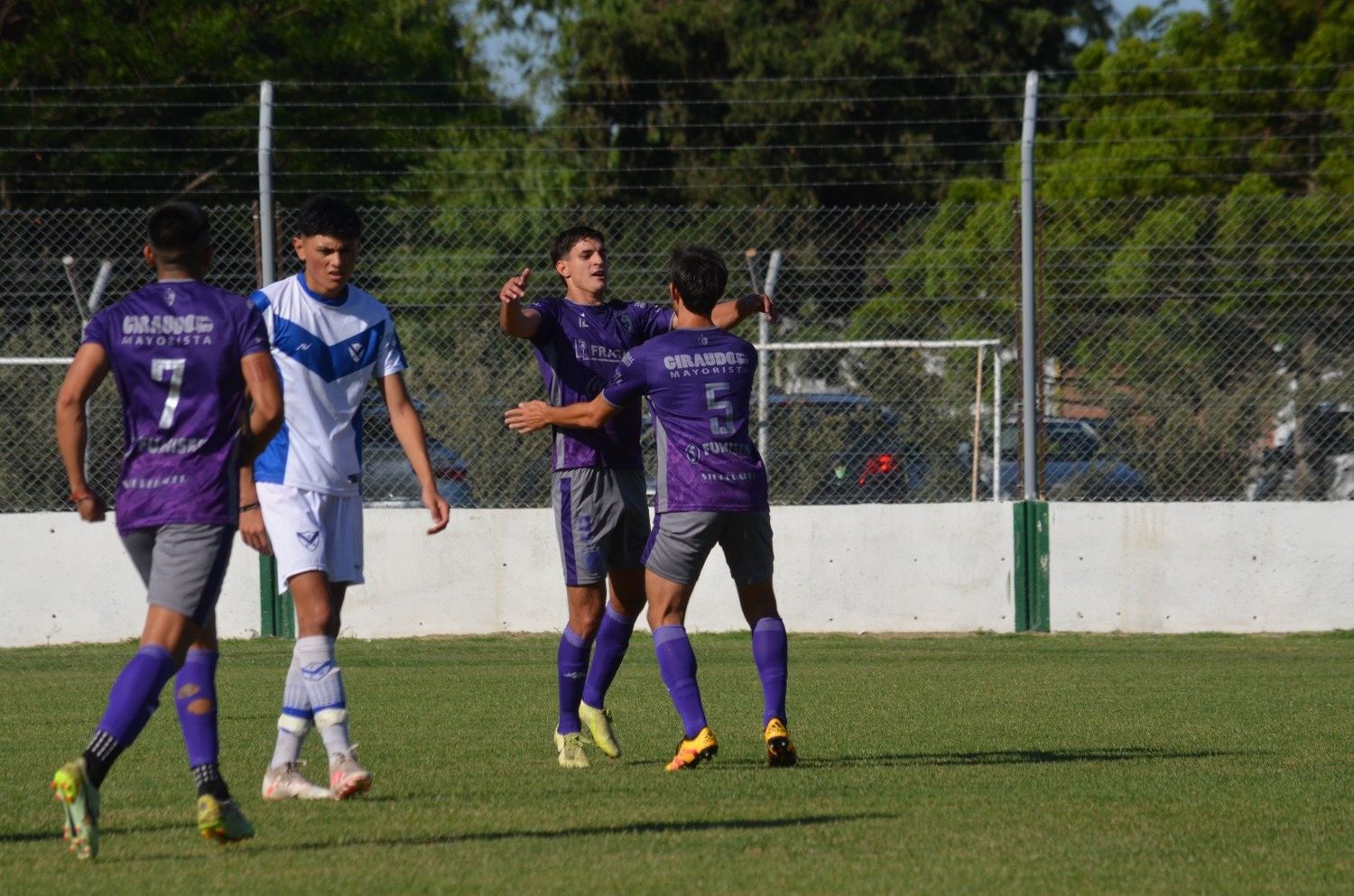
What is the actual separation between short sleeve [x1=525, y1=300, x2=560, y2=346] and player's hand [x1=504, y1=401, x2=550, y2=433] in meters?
0.37

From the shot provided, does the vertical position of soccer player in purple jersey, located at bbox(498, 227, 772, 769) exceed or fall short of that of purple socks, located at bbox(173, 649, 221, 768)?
it exceeds it

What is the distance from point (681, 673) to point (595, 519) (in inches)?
30.3

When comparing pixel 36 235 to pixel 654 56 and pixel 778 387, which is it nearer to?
pixel 778 387

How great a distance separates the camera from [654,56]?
3741 cm

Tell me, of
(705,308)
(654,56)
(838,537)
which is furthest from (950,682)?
(654,56)

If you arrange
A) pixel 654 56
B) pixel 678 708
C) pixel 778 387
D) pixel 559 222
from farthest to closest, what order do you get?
1. pixel 654 56
2. pixel 559 222
3. pixel 778 387
4. pixel 678 708

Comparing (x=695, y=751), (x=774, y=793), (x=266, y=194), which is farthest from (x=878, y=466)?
Result: (x=774, y=793)

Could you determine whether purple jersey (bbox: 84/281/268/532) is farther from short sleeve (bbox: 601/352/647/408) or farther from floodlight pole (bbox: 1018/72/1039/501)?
floodlight pole (bbox: 1018/72/1039/501)

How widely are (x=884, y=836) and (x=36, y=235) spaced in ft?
33.9

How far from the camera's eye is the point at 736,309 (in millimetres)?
7492

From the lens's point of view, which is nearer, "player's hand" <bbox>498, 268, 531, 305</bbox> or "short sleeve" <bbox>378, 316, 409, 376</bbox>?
"short sleeve" <bbox>378, 316, 409, 376</bbox>

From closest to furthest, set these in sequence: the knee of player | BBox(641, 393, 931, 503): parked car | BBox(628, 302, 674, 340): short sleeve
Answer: the knee of player
BBox(628, 302, 674, 340): short sleeve
BBox(641, 393, 931, 503): parked car

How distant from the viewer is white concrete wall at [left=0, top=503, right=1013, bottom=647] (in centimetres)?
1336

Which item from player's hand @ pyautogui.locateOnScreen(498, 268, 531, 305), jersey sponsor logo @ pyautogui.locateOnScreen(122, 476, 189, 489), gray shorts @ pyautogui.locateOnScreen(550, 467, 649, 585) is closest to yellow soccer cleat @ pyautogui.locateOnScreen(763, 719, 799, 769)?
gray shorts @ pyautogui.locateOnScreen(550, 467, 649, 585)
